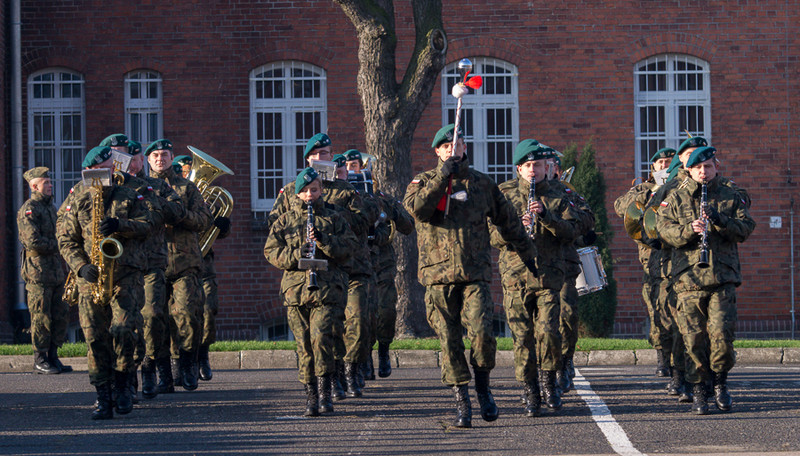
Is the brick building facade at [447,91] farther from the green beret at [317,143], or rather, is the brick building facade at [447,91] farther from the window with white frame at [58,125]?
the green beret at [317,143]

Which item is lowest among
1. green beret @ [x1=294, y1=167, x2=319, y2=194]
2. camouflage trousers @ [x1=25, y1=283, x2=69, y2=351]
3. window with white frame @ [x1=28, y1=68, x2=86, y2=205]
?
camouflage trousers @ [x1=25, y1=283, x2=69, y2=351]

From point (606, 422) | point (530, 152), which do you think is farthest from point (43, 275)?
point (606, 422)

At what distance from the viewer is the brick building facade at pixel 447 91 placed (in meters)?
20.2

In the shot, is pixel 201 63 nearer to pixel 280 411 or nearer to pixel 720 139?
pixel 720 139

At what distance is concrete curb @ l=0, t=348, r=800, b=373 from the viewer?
48.9ft

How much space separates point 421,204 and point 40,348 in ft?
22.5

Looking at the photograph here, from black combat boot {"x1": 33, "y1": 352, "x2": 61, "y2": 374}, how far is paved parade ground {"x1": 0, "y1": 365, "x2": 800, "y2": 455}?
171cm

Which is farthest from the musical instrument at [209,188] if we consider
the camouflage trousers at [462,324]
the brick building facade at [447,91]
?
the brick building facade at [447,91]

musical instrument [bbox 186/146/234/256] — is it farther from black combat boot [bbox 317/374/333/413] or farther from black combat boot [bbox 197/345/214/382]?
black combat boot [bbox 317/374/333/413]

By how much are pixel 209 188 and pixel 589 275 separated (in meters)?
3.92

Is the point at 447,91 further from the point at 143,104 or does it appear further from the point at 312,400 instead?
the point at 312,400

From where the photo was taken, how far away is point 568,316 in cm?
1059

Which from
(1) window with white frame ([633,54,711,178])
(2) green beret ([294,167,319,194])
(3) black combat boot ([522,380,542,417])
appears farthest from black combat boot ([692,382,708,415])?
(1) window with white frame ([633,54,711,178])

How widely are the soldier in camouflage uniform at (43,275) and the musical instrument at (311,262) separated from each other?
5377 millimetres
